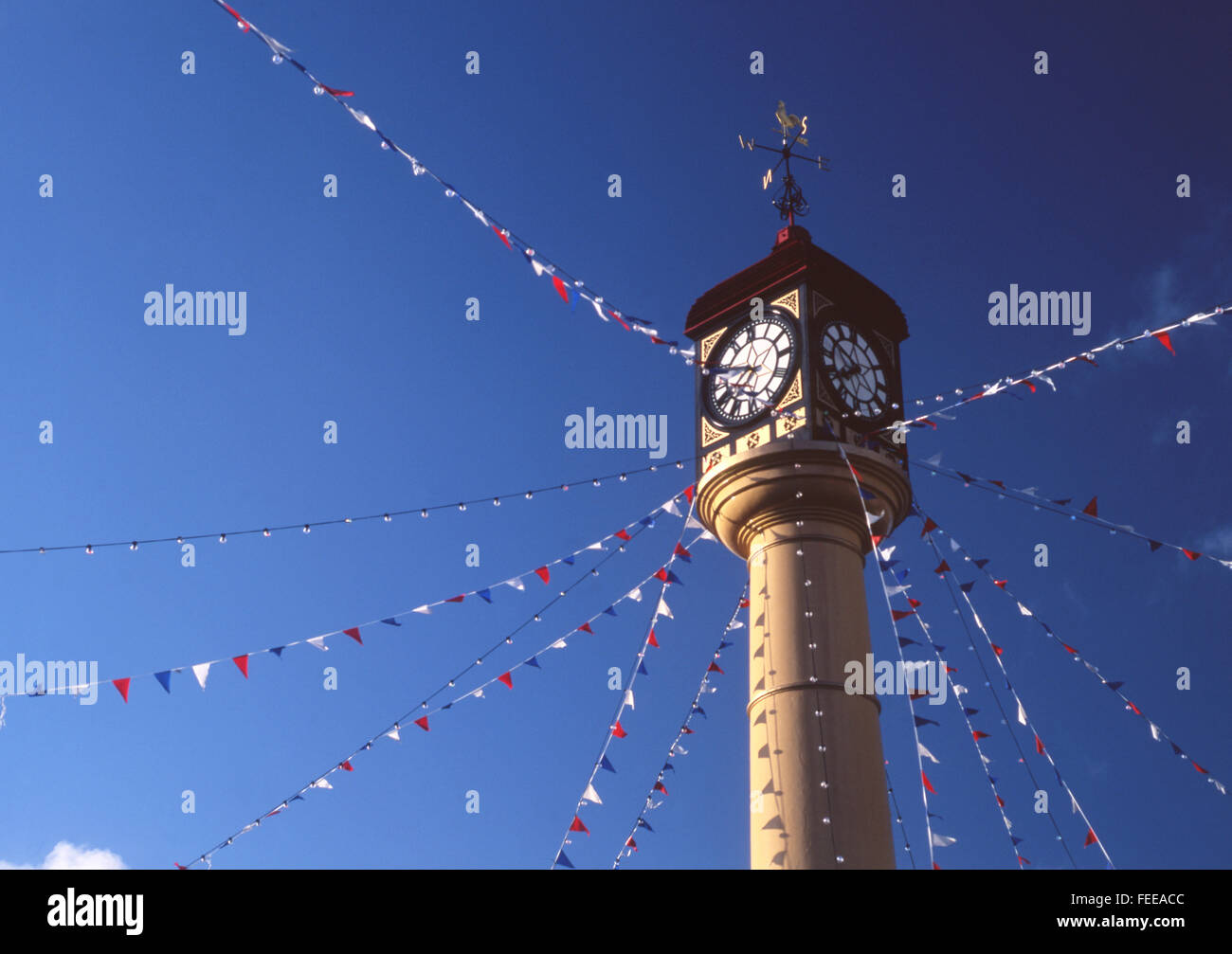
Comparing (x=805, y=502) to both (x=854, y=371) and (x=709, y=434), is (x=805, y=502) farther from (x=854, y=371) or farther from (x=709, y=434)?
(x=854, y=371)

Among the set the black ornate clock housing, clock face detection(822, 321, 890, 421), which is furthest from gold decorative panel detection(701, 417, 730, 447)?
clock face detection(822, 321, 890, 421)

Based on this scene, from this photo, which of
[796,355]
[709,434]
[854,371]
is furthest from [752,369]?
[854,371]

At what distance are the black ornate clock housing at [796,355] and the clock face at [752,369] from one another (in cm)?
2

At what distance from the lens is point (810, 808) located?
1391 centimetres

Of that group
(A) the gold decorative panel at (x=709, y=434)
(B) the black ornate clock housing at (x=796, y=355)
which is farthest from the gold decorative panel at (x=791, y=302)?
(A) the gold decorative panel at (x=709, y=434)

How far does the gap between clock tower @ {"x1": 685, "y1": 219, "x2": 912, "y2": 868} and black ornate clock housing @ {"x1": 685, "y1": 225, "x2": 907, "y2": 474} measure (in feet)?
0.07

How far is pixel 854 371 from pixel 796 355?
97cm

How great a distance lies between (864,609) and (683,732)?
259cm

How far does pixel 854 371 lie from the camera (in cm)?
1686

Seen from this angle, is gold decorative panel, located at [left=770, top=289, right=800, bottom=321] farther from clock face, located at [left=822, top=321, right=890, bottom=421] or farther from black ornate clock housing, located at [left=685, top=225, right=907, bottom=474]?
clock face, located at [left=822, top=321, right=890, bottom=421]

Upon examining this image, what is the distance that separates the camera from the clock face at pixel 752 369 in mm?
16469
